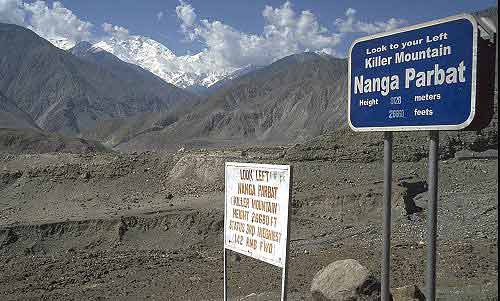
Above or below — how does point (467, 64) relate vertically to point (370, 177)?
above

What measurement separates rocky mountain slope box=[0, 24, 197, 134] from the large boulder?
10664 centimetres

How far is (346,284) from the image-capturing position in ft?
22.7

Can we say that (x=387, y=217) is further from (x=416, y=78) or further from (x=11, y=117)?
(x=11, y=117)

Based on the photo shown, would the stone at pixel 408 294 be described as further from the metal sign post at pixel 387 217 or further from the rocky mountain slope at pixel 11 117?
the rocky mountain slope at pixel 11 117

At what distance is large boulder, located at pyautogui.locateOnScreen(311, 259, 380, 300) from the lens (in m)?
6.81

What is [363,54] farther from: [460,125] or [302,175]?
[302,175]

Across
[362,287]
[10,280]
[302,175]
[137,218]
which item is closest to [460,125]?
[362,287]

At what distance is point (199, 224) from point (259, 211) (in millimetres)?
10973

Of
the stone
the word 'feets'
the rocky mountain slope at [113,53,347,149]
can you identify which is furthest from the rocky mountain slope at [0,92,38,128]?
the word 'feets'

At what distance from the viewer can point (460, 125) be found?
343cm

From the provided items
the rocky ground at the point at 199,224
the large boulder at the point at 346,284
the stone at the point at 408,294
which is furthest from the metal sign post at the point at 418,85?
the rocky ground at the point at 199,224

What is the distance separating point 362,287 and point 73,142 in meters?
41.7

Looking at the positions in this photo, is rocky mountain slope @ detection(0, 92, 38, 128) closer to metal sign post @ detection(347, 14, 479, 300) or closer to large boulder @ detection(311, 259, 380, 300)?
large boulder @ detection(311, 259, 380, 300)

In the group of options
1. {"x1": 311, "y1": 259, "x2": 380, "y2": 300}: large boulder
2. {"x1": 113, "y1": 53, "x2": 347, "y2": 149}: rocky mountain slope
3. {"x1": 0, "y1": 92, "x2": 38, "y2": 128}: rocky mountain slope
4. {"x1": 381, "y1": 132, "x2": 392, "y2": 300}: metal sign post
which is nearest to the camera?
{"x1": 381, "y1": 132, "x2": 392, "y2": 300}: metal sign post
